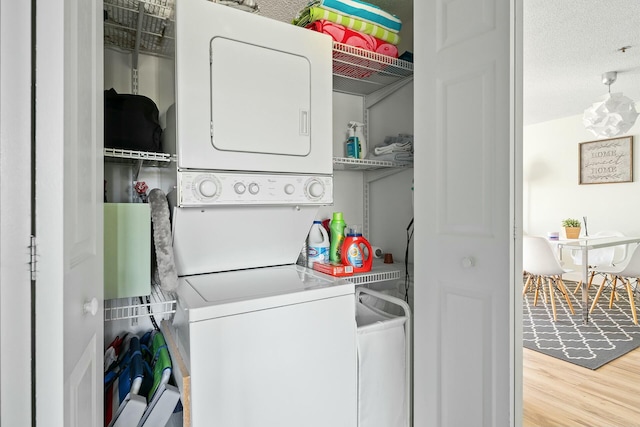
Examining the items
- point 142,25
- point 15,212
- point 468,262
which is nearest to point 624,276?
point 468,262

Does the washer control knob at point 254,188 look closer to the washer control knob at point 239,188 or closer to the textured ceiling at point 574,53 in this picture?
the washer control knob at point 239,188

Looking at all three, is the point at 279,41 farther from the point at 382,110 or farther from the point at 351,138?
the point at 382,110

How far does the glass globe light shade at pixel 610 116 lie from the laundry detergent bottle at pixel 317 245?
5.10 ft

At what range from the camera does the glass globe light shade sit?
1.55 m

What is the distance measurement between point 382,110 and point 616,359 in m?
2.48

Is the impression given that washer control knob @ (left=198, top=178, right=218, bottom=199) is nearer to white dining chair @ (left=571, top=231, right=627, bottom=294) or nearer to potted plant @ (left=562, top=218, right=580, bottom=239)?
potted plant @ (left=562, top=218, right=580, bottom=239)

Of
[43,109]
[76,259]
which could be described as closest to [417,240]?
[76,259]

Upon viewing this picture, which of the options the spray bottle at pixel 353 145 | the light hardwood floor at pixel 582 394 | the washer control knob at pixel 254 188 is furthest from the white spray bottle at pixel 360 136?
the light hardwood floor at pixel 582 394

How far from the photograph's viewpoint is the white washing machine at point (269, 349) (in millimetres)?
1222

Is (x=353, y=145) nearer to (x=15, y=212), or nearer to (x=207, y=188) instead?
(x=207, y=188)

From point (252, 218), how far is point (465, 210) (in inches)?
42.6

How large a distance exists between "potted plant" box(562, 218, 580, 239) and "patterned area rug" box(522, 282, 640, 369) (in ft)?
1.00

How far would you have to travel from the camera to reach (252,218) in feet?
5.74

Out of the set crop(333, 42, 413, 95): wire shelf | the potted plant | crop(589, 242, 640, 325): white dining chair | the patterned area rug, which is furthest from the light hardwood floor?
crop(333, 42, 413, 95): wire shelf
